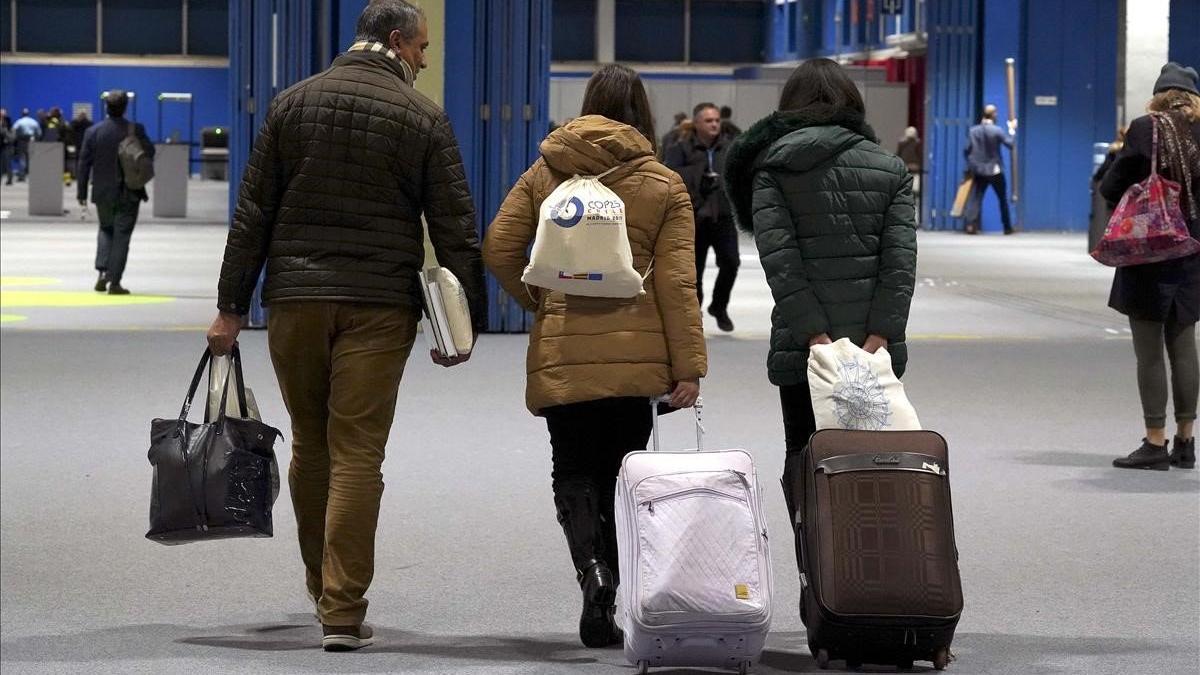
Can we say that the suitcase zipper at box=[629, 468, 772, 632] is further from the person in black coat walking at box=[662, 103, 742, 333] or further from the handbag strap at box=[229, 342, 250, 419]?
the person in black coat walking at box=[662, 103, 742, 333]

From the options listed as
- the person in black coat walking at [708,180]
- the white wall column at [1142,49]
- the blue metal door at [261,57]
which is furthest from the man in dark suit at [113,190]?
the white wall column at [1142,49]

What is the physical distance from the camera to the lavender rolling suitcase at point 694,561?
14.4 ft

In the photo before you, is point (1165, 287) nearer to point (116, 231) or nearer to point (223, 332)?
point (223, 332)

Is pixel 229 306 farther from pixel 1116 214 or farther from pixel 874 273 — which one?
pixel 1116 214

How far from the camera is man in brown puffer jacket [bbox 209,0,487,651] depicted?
479cm

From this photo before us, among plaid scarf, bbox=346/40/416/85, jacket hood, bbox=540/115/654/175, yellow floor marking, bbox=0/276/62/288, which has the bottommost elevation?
yellow floor marking, bbox=0/276/62/288

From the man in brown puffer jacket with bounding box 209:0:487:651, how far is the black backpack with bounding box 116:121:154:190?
11130 mm

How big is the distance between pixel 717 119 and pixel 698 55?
3655cm

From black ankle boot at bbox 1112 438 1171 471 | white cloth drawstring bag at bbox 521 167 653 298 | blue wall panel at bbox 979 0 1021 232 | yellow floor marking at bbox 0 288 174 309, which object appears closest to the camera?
white cloth drawstring bag at bbox 521 167 653 298

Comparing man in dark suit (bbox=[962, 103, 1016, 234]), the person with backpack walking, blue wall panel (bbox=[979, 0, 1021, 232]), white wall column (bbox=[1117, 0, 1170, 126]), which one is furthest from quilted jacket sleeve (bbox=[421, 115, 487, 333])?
the person with backpack walking

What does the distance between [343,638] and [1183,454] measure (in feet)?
14.4

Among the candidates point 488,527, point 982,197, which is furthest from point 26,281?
point 982,197

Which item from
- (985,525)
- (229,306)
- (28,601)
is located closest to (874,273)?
(229,306)

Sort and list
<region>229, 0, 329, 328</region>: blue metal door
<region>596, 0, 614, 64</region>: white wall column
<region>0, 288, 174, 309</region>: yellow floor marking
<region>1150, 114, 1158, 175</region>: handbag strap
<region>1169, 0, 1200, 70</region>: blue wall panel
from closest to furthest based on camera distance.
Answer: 1. <region>1150, 114, 1158, 175</region>: handbag strap
2. <region>229, 0, 329, 328</region>: blue metal door
3. <region>0, 288, 174, 309</region>: yellow floor marking
4. <region>1169, 0, 1200, 70</region>: blue wall panel
5. <region>596, 0, 614, 64</region>: white wall column
